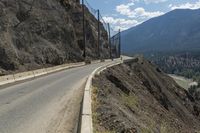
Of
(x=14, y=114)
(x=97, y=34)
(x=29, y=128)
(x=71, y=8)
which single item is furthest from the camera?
(x=97, y=34)

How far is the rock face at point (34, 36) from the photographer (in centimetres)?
3966

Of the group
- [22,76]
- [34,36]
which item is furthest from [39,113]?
[34,36]

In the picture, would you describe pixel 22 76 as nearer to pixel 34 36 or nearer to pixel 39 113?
pixel 39 113

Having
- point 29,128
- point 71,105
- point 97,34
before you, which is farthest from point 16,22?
point 97,34

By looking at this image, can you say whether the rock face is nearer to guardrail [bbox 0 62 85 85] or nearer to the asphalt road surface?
guardrail [bbox 0 62 85 85]

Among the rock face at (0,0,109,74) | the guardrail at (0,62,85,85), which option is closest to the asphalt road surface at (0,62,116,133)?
the guardrail at (0,62,85,85)

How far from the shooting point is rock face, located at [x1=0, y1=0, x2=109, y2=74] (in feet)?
130

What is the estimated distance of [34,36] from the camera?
5038 cm

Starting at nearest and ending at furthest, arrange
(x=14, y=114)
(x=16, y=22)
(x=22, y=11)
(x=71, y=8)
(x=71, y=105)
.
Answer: (x=14, y=114), (x=71, y=105), (x=16, y=22), (x=22, y=11), (x=71, y=8)

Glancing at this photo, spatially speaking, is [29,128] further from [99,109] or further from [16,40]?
[16,40]

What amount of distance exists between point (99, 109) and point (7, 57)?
2584 centimetres

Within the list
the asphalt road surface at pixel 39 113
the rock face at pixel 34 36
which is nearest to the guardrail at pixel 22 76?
the rock face at pixel 34 36

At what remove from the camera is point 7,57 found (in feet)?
124

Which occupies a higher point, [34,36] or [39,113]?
[34,36]
